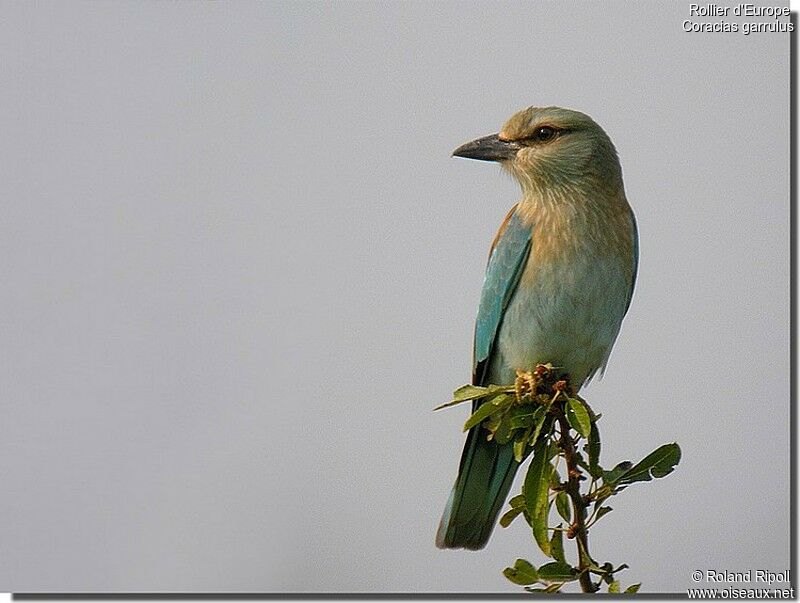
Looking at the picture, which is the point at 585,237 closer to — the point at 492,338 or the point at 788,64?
the point at 492,338

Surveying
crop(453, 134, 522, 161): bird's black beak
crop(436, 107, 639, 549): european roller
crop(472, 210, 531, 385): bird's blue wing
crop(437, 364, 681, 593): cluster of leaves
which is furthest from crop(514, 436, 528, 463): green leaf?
crop(453, 134, 522, 161): bird's black beak

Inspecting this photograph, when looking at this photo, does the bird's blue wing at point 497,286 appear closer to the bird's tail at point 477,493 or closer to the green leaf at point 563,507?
the bird's tail at point 477,493

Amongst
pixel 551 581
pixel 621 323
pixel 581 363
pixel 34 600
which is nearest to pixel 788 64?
pixel 621 323

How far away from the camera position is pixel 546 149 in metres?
2.75

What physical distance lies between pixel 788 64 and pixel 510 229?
107 cm

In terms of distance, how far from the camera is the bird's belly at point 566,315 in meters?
2.59

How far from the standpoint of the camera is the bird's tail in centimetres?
Answer: 270

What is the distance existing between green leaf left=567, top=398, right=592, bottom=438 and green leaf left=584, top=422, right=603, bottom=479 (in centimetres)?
3

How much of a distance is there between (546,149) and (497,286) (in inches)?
15.8

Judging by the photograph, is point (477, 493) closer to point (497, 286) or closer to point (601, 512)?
point (497, 286)

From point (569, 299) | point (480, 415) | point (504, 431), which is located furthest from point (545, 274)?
point (480, 415)

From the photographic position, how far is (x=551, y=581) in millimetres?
1957

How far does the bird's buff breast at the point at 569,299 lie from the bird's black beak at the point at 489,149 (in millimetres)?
201

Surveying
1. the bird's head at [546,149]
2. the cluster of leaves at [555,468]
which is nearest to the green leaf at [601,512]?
the cluster of leaves at [555,468]
